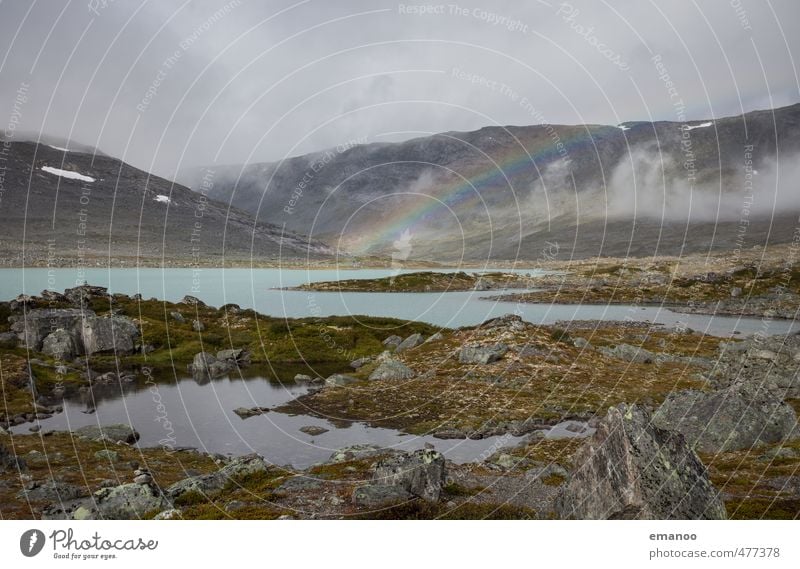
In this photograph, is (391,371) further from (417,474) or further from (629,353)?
(417,474)

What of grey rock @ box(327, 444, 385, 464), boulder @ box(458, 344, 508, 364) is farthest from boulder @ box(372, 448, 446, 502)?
boulder @ box(458, 344, 508, 364)

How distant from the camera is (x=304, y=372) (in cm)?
5922

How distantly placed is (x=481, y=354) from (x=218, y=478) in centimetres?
3802

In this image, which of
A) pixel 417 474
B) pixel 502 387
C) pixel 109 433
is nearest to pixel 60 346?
pixel 109 433


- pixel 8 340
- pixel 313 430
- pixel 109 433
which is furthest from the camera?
pixel 8 340

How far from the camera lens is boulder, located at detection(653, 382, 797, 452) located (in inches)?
1195

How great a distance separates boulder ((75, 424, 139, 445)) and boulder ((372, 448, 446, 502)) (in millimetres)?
23713

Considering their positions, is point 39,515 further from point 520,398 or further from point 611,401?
point 611,401

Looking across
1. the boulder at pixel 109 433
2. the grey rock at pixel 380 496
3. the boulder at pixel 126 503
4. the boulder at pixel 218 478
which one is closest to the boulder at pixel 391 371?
the boulder at pixel 109 433

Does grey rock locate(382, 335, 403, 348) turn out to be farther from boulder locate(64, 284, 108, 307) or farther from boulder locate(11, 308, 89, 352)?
boulder locate(64, 284, 108, 307)

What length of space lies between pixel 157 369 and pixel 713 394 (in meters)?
56.2

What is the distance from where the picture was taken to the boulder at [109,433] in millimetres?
35531

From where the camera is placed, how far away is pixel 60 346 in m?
60.8
